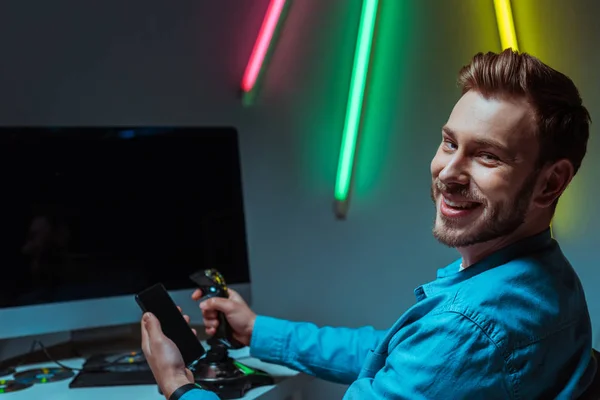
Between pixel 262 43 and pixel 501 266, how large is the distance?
1146 mm

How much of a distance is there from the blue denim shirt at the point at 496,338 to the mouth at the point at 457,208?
8cm

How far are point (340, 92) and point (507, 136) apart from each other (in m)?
0.99

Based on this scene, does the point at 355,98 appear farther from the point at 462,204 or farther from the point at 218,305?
the point at 462,204

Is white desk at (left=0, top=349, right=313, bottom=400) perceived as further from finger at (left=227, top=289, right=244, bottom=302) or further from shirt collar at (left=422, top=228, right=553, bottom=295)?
shirt collar at (left=422, top=228, right=553, bottom=295)

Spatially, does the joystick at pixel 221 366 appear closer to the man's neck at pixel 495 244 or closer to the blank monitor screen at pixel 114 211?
the blank monitor screen at pixel 114 211

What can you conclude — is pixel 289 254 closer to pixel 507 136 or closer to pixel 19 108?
pixel 19 108

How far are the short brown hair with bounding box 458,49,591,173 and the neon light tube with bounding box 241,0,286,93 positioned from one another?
978mm

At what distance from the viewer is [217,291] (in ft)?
5.11

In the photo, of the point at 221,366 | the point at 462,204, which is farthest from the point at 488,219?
the point at 221,366

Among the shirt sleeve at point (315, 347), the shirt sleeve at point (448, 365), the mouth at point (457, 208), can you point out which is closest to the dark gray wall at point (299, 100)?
the shirt sleeve at point (315, 347)

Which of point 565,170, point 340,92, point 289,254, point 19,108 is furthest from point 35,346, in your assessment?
point 565,170

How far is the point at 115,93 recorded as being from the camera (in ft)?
6.07

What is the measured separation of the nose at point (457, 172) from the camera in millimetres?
1066

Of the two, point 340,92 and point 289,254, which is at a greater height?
point 340,92
